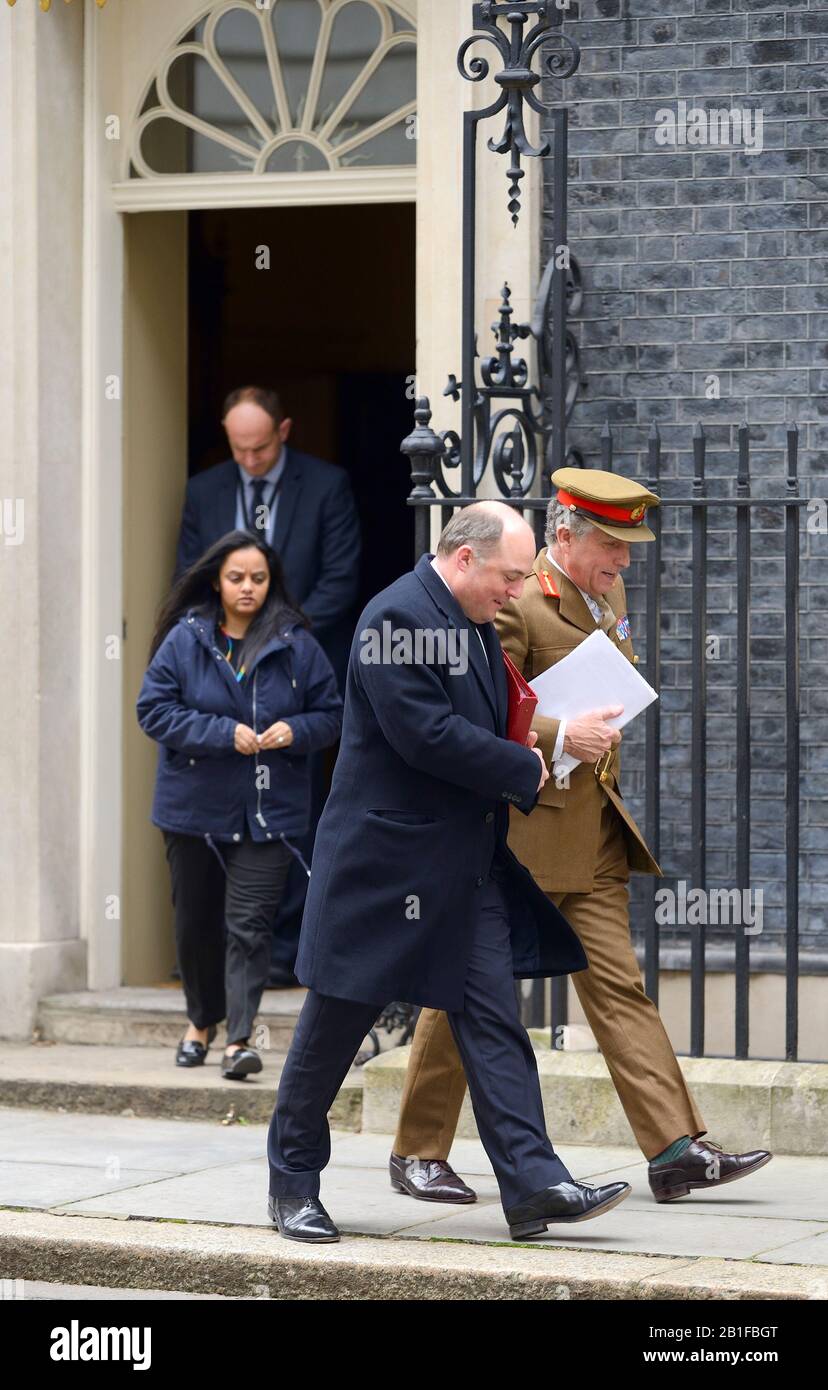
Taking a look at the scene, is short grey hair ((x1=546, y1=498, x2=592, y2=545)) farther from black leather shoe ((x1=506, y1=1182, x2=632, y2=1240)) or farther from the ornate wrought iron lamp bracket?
black leather shoe ((x1=506, y1=1182, x2=632, y2=1240))

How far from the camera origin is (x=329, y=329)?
39.2 feet

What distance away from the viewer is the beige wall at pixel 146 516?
30.9 ft

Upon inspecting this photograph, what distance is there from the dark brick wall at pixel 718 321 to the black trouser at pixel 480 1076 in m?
2.46

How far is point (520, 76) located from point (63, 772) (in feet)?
10.6

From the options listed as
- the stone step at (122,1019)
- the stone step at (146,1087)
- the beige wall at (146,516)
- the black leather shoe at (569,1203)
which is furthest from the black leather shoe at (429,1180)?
the beige wall at (146,516)

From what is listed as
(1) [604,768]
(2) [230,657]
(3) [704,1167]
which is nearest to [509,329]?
(2) [230,657]

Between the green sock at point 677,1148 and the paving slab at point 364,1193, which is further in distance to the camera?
the green sock at point 677,1148

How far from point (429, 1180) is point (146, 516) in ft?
12.7

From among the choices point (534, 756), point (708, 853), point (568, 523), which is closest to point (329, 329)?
point (708, 853)

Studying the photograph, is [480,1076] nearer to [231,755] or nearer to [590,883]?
[590,883]

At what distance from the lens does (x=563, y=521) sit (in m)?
6.41

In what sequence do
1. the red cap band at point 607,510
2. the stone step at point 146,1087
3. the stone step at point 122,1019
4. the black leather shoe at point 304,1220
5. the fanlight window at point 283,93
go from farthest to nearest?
Result: the fanlight window at point 283,93, the stone step at point 122,1019, the stone step at point 146,1087, the red cap band at point 607,510, the black leather shoe at point 304,1220

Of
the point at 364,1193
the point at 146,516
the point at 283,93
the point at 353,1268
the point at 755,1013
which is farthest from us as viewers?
the point at 146,516

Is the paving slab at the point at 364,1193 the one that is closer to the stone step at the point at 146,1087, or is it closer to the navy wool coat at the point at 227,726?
the stone step at the point at 146,1087
